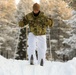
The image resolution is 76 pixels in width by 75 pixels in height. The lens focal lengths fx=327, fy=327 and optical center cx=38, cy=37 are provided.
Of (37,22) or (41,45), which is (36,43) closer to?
(41,45)

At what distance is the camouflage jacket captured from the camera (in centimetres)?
900

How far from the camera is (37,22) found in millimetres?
9039

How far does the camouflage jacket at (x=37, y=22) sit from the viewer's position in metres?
9.00

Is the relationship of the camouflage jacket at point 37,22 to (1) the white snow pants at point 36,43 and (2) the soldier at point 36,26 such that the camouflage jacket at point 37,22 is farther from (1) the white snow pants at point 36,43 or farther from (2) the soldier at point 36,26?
(1) the white snow pants at point 36,43

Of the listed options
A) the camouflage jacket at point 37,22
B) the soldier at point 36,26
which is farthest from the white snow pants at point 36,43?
the camouflage jacket at point 37,22

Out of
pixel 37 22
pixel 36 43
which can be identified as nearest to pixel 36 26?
pixel 37 22

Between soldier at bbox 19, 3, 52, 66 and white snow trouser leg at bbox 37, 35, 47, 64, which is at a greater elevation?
soldier at bbox 19, 3, 52, 66

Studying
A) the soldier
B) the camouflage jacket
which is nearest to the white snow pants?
the soldier

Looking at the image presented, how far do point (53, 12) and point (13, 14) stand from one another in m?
6.70

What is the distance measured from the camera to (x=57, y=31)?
121ft

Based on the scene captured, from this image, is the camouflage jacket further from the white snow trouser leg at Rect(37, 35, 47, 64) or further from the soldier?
the white snow trouser leg at Rect(37, 35, 47, 64)

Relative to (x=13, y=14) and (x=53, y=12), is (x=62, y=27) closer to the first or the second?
(x=53, y=12)

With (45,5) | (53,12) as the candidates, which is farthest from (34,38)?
(45,5)

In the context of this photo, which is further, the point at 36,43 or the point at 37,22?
the point at 36,43
